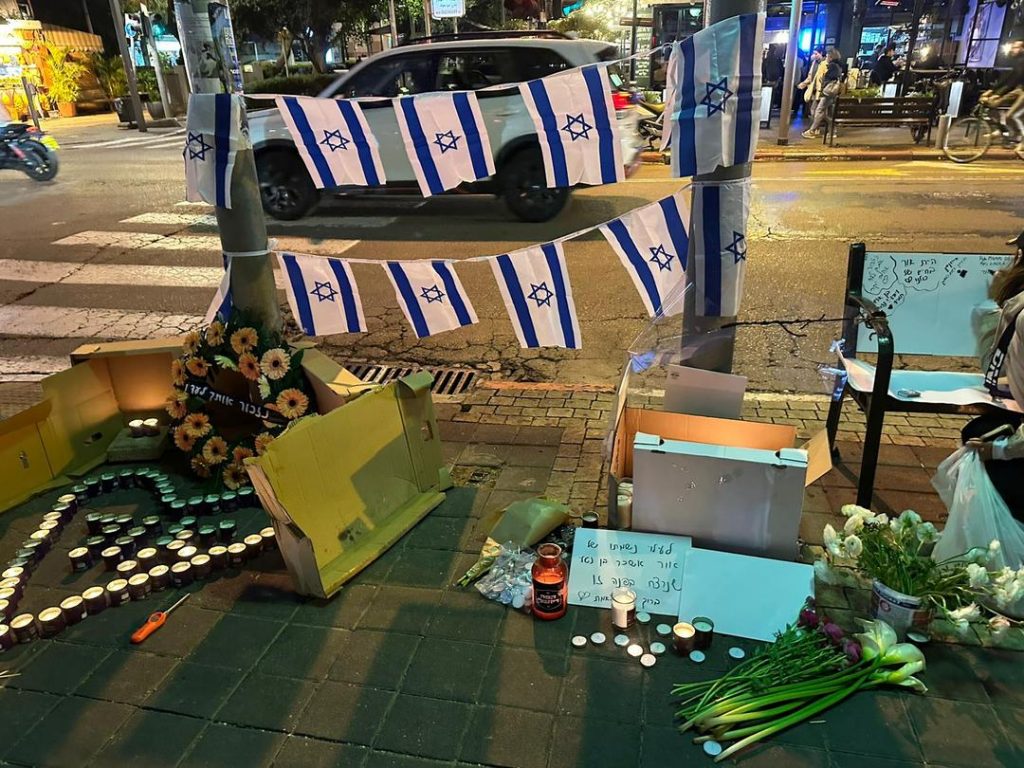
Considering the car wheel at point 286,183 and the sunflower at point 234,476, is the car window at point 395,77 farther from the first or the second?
the sunflower at point 234,476

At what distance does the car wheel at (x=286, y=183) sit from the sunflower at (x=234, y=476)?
7.24m

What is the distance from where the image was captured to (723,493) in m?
3.05

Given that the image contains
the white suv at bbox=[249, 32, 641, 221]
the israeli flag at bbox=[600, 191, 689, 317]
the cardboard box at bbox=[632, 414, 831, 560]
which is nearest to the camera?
the cardboard box at bbox=[632, 414, 831, 560]

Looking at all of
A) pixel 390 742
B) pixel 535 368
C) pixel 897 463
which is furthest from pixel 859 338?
pixel 390 742

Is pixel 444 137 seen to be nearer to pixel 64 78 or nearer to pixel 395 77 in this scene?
pixel 395 77

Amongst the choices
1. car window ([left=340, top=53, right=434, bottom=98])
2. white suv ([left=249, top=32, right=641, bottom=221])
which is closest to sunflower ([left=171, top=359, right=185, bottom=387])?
white suv ([left=249, top=32, right=641, bottom=221])

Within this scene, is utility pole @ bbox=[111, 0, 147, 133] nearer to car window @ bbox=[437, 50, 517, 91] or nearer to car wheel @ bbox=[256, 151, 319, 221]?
car wheel @ bbox=[256, 151, 319, 221]

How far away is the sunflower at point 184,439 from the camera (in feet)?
13.2

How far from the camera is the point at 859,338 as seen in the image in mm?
4004

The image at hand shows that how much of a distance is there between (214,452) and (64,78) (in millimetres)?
29806

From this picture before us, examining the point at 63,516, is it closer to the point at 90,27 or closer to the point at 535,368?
the point at 535,368

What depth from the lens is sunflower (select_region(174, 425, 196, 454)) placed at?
403cm

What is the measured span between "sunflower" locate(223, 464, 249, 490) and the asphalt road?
2233 millimetres

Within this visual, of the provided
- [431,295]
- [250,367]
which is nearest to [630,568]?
[431,295]
